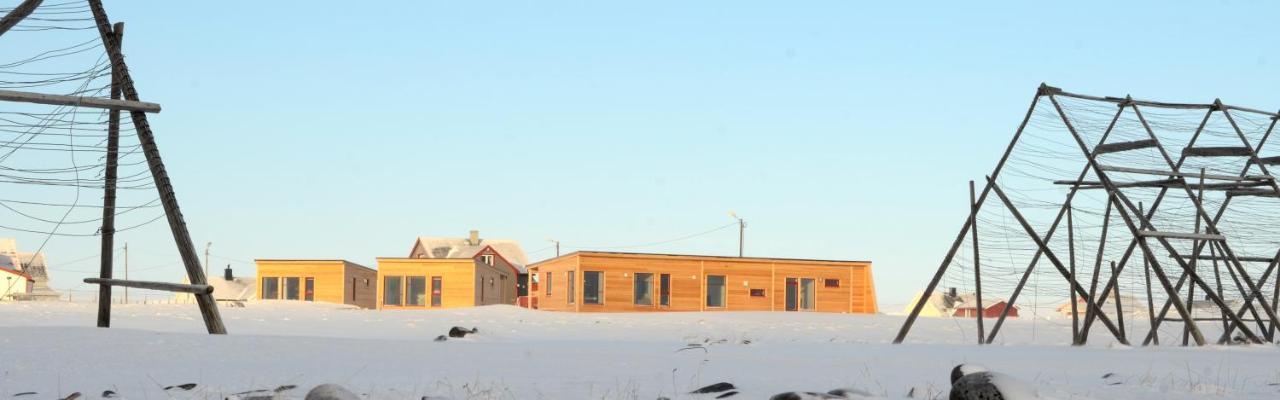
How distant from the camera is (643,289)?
44156 mm

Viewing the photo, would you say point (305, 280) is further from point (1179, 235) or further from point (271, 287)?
point (1179, 235)

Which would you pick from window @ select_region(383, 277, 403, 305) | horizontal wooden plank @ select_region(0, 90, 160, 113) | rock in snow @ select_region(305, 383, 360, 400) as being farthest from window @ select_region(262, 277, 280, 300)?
rock in snow @ select_region(305, 383, 360, 400)

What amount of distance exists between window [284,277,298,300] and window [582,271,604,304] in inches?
877

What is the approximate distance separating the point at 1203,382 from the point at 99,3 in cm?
1450

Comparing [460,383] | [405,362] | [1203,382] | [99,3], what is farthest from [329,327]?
[1203,382]

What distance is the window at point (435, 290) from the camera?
184ft

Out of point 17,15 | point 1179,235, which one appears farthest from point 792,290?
point 17,15

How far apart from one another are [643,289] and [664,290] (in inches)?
32.1

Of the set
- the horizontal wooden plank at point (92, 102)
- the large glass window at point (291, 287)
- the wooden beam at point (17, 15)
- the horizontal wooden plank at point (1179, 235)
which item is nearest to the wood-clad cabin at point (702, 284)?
the large glass window at point (291, 287)

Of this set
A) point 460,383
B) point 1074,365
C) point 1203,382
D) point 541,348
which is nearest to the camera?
point 460,383

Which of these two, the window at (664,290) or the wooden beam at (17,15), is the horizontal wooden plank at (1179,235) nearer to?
the wooden beam at (17,15)

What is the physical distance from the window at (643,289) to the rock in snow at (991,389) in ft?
115

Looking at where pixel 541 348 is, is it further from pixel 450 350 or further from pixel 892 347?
pixel 892 347

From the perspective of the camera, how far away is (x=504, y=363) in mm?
13422
